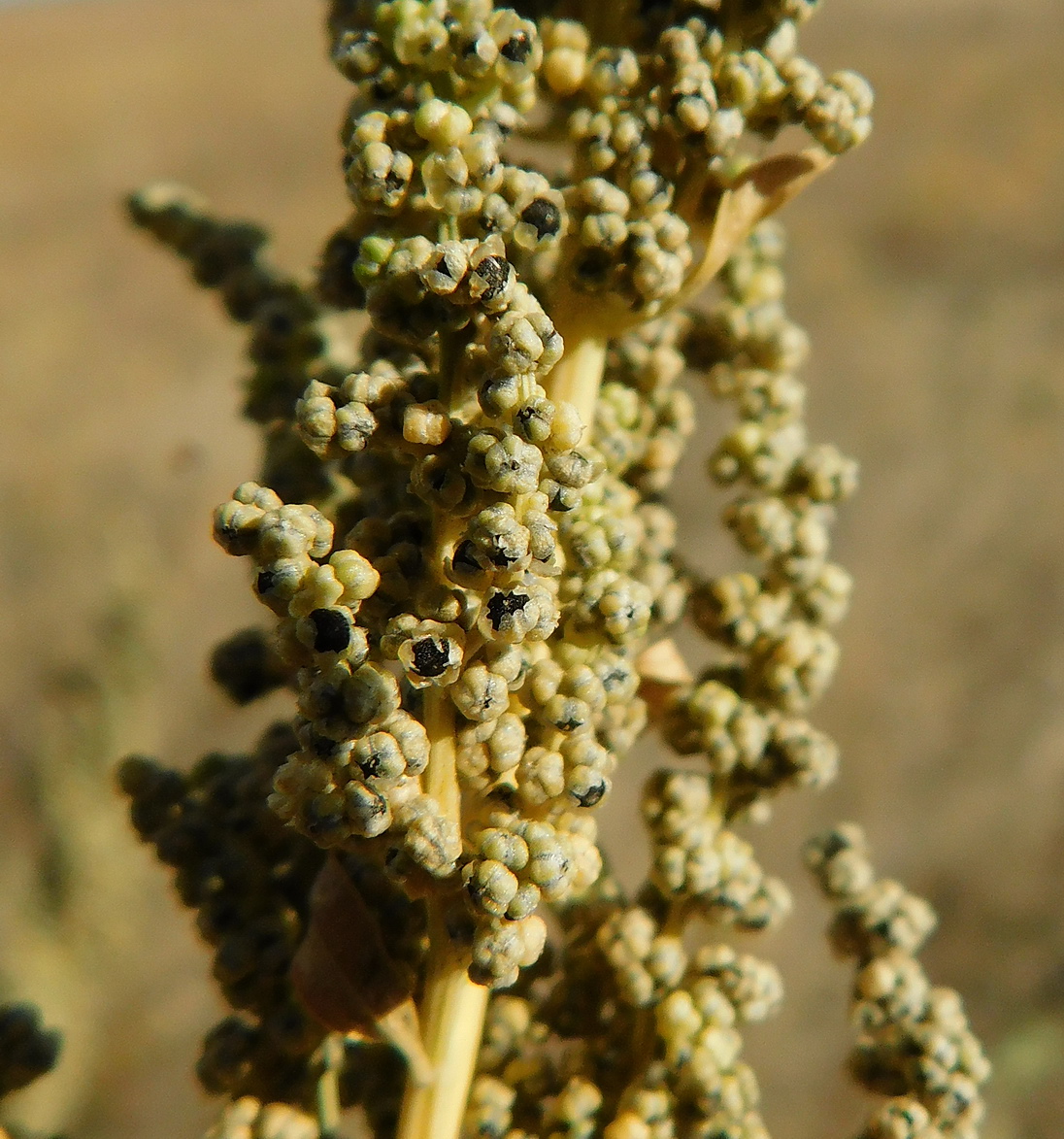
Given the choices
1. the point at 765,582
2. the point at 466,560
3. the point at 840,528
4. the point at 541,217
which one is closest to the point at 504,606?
the point at 466,560

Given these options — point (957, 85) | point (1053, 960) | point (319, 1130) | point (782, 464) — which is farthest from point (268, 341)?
point (957, 85)

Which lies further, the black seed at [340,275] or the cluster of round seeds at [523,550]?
the black seed at [340,275]

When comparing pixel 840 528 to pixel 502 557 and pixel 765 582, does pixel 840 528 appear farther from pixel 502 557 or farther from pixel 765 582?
pixel 502 557

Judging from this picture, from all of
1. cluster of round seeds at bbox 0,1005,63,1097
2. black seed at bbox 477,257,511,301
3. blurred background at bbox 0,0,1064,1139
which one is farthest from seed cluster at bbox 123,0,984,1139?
blurred background at bbox 0,0,1064,1139

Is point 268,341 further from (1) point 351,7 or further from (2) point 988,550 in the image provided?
(2) point 988,550

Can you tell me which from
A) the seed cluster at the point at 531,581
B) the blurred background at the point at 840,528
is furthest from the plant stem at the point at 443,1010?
the blurred background at the point at 840,528

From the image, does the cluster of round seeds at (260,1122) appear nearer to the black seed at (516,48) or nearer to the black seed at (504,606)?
the black seed at (504,606)

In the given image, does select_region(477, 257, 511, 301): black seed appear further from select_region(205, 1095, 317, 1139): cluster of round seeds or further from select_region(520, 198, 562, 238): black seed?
select_region(205, 1095, 317, 1139): cluster of round seeds
